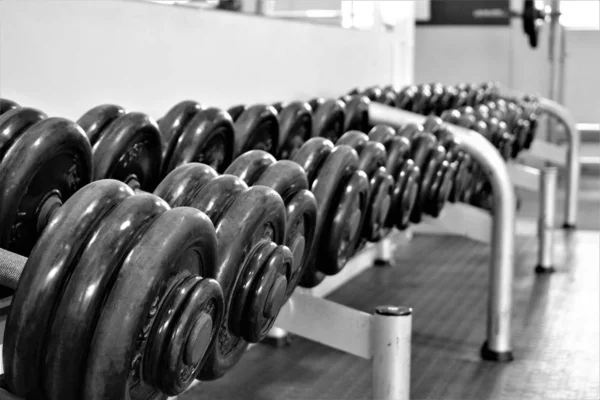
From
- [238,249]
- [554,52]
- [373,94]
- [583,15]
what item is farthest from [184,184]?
[583,15]

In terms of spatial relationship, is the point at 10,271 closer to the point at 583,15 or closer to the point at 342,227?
the point at 342,227

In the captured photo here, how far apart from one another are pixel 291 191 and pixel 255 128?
0.48 meters

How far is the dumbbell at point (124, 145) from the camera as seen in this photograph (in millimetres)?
1215

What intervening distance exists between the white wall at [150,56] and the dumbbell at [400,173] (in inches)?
18.9

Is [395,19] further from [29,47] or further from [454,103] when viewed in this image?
[29,47]

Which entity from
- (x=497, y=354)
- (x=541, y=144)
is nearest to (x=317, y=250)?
(x=497, y=354)

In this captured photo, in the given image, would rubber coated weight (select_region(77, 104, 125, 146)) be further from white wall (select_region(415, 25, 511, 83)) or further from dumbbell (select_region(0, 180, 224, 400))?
white wall (select_region(415, 25, 511, 83))

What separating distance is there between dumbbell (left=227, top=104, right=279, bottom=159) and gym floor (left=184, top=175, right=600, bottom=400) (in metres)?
0.59

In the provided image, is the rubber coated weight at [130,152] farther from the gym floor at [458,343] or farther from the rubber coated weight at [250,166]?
the gym floor at [458,343]

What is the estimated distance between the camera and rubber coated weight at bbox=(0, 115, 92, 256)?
3.28ft

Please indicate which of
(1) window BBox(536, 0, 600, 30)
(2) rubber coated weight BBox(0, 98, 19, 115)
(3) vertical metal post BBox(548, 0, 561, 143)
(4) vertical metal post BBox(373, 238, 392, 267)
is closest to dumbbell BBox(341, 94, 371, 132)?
(2) rubber coated weight BBox(0, 98, 19, 115)

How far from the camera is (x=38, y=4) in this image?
1.41 meters

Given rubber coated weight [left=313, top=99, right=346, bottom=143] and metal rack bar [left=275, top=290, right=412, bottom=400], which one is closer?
metal rack bar [left=275, top=290, right=412, bottom=400]

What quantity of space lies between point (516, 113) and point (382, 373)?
1.80 metres
